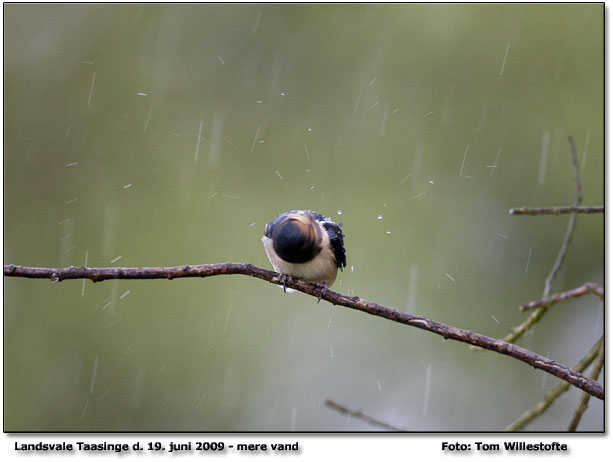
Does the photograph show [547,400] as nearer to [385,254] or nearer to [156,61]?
[385,254]

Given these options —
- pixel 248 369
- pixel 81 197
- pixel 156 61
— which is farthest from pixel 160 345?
pixel 156 61

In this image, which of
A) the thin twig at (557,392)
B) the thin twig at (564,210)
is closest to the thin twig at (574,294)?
the thin twig at (557,392)

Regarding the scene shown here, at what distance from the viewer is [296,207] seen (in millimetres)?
7363

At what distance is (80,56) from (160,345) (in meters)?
3.99

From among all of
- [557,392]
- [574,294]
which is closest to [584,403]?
[557,392]

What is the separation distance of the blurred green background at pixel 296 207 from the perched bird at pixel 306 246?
2.50m

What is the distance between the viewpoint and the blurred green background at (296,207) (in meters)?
7.76

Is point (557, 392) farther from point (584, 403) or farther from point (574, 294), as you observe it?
point (574, 294)

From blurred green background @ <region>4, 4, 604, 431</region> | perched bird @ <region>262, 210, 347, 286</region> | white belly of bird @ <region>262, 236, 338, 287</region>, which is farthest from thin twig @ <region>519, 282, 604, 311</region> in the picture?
blurred green background @ <region>4, 4, 604, 431</region>

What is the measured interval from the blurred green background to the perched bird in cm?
250

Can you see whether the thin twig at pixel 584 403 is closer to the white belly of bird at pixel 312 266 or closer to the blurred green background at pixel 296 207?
the white belly of bird at pixel 312 266

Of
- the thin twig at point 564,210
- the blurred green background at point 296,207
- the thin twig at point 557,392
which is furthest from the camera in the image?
the blurred green background at point 296,207

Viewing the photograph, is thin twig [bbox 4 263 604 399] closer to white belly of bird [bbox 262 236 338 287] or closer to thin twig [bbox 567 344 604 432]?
thin twig [bbox 567 344 604 432]

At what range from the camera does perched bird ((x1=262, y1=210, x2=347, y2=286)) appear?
406cm
